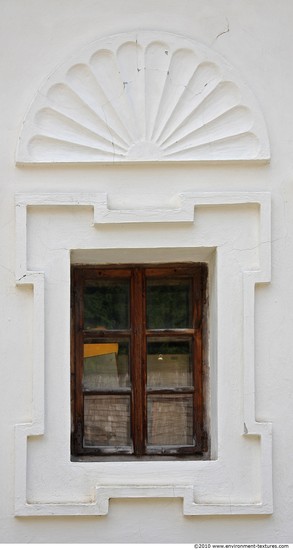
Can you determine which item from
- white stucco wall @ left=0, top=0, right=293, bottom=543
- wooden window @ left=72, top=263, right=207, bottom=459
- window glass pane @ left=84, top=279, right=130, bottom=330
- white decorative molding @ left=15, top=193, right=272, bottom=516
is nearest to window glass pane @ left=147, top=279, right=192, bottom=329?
wooden window @ left=72, top=263, right=207, bottom=459

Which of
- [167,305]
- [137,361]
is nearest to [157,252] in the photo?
[167,305]

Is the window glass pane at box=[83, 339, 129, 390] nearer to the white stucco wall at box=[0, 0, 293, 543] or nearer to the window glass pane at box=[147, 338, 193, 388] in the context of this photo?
the window glass pane at box=[147, 338, 193, 388]

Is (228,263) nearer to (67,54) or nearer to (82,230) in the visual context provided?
(82,230)

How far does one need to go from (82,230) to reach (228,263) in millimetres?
707

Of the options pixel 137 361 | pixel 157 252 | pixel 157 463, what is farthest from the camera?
pixel 137 361

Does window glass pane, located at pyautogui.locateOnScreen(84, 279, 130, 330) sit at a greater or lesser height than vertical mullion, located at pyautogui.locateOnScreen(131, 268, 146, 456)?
greater

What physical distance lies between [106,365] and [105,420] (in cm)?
27

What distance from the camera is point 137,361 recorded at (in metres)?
4.77

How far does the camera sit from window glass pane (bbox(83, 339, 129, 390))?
4.78 m

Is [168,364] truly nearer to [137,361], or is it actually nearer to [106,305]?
[137,361]

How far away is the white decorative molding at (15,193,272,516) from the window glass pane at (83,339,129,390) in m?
0.31

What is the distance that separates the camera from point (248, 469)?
4.56 meters

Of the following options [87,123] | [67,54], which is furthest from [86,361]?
[67,54]

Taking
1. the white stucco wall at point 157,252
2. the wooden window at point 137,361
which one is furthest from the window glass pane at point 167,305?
the white stucco wall at point 157,252
